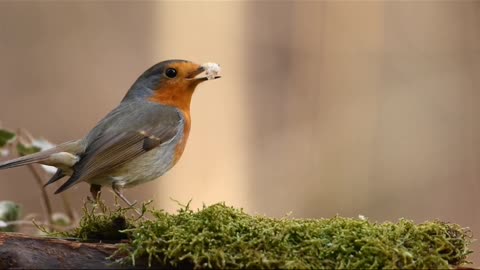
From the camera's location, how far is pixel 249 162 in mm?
9359

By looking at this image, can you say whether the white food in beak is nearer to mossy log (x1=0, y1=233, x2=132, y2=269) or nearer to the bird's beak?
the bird's beak

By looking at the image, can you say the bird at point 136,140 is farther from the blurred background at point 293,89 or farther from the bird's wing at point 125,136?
the blurred background at point 293,89

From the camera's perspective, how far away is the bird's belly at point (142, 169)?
151 inches

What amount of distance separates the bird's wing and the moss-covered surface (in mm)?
882

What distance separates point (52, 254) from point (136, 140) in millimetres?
1279

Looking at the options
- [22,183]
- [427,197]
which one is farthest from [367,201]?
[22,183]

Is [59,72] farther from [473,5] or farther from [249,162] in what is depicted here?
[473,5]

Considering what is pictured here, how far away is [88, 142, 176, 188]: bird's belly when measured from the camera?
12.6 ft

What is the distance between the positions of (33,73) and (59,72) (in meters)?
0.34

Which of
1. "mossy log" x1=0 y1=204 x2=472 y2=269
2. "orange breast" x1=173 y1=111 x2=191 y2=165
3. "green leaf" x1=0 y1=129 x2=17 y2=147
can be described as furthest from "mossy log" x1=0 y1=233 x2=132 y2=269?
"orange breast" x1=173 y1=111 x2=191 y2=165

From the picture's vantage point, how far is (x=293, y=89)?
9.71 meters

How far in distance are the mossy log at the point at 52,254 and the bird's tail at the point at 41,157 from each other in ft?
2.50

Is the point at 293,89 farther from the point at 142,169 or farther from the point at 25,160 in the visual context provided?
the point at 25,160

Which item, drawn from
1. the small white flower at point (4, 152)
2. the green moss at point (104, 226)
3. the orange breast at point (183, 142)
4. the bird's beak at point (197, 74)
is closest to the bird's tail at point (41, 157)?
the small white flower at point (4, 152)
